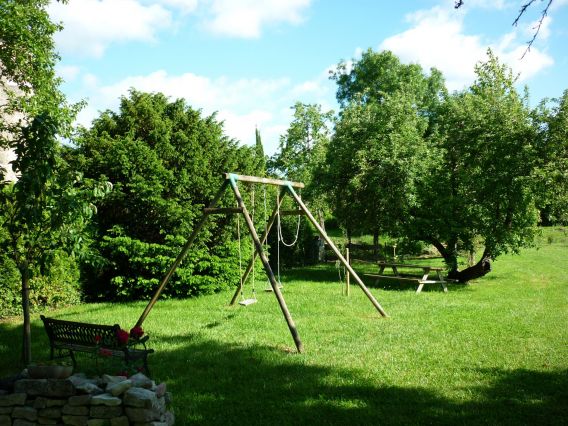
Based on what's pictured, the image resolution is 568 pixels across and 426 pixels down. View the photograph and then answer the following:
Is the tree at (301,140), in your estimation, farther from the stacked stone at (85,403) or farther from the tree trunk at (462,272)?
the stacked stone at (85,403)

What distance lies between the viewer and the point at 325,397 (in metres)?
6.09

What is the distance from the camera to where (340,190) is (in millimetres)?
18719

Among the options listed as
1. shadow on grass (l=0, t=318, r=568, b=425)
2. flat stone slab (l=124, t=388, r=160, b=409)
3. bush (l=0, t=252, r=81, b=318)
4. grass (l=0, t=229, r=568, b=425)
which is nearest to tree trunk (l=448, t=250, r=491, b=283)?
grass (l=0, t=229, r=568, b=425)

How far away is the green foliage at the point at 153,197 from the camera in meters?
13.8

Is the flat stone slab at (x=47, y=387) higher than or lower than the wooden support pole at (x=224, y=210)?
lower

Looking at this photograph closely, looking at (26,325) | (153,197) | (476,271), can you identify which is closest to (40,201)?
(26,325)

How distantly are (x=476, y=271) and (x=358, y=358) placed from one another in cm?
1069

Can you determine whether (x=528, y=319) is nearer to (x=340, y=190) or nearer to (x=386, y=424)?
(x=386, y=424)

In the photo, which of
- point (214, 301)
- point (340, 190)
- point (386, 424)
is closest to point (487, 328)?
point (386, 424)

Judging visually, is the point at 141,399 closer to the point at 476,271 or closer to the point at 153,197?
the point at 153,197

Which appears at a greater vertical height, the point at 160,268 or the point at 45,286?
the point at 160,268

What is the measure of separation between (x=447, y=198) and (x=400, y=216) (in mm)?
1666

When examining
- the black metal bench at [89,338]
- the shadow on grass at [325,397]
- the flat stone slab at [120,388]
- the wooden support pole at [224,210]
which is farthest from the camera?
the wooden support pole at [224,210]

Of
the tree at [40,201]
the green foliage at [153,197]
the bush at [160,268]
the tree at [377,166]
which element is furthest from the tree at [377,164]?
the tree at [40,201]
